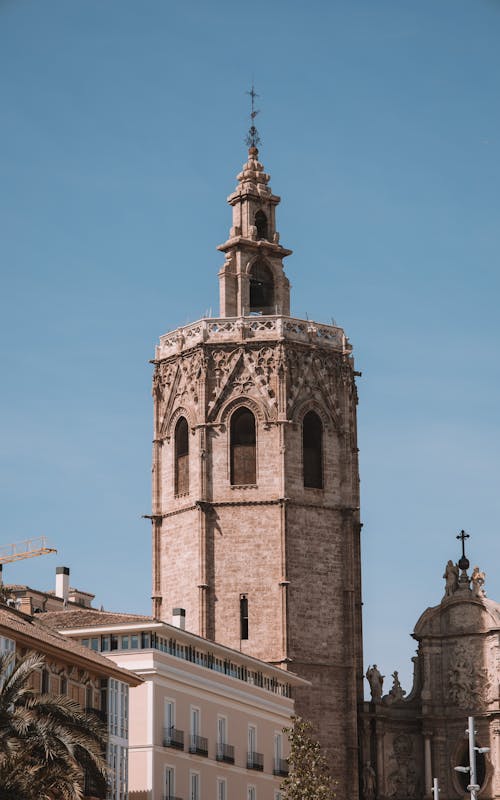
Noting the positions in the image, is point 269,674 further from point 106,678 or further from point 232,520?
point 106,678

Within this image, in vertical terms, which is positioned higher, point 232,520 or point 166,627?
point 232,520

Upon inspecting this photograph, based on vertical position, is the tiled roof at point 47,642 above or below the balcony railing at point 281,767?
above

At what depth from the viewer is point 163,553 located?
96.2 meters

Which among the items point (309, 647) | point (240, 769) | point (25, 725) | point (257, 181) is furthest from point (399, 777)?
point (25, 725)

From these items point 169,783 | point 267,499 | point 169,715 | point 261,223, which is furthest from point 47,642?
point 261,223

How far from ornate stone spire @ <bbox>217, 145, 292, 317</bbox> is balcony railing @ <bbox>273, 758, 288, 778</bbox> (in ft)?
83.8

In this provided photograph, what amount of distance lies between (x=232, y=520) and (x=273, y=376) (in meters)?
7.11

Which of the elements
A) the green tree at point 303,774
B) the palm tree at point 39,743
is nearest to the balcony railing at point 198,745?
the green tree at point 303,774

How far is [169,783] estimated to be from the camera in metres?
71.0

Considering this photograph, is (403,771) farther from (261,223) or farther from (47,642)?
(47,642)

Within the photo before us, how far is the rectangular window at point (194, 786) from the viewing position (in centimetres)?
7262

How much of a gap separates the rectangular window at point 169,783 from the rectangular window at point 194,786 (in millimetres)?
1539

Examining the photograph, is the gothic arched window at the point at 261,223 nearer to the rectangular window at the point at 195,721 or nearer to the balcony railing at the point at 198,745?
the rectangular window at the point at 195,721

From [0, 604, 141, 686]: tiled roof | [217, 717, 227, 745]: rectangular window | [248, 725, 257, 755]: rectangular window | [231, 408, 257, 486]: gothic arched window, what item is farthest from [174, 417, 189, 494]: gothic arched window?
[0, 604, 141, 686]: tiled roof
